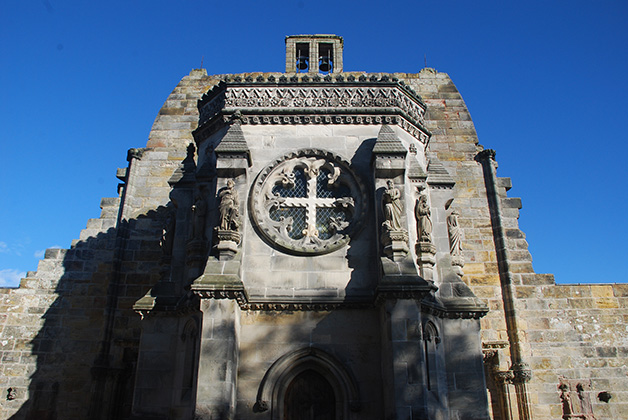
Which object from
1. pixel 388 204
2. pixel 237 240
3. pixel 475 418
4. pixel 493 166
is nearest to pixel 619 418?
pixel 475 418

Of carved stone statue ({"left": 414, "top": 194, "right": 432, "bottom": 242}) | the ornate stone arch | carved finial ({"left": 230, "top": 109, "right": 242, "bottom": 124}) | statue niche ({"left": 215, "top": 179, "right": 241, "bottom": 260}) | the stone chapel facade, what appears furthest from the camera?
carved finial ({"left": 230, "top": 109, "right": 242, "bottom": 124})

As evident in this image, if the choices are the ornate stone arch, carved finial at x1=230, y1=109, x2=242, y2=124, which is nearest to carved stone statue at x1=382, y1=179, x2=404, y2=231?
the ornate stone arch

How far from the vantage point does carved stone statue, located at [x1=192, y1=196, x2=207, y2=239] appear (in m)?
Result: 11.4

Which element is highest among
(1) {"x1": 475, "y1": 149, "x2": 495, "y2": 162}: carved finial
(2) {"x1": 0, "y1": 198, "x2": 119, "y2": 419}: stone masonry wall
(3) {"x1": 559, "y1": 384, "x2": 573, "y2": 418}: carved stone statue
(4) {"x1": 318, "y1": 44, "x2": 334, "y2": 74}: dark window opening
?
(4) {"x1": 318, "y1": 44, "x2": 334, "y2": 74}: dark window opening

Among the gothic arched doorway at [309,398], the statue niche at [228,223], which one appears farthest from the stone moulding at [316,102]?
the gothic arched doorway at [309,398]

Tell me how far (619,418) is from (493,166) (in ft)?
25.6

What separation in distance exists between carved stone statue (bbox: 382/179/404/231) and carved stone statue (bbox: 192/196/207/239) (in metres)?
3.80

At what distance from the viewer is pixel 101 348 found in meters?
14.8

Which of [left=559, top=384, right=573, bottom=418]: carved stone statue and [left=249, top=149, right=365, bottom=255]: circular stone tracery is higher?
[left=249, top=149, right=365, bottom=255]: circular stone tracery

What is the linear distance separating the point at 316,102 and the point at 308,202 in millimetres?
2447

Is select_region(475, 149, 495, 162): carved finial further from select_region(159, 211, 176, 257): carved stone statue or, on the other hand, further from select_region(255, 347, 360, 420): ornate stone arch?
select_region(159, 211, 176, 257): carved stone statue

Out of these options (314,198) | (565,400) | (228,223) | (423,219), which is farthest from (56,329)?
(565,400)

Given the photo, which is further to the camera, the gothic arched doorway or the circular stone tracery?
the circular stone tracery

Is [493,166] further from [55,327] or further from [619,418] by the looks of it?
[55,327]
